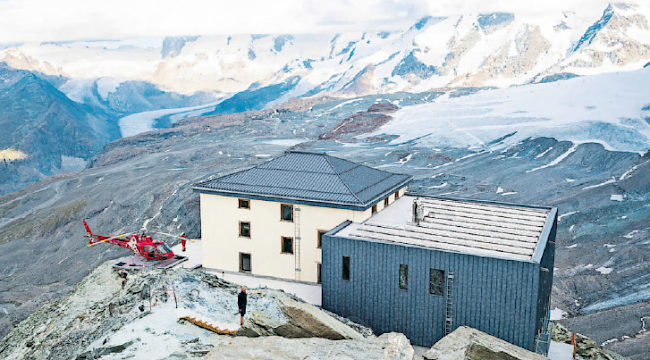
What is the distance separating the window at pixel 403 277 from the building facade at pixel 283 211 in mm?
4035

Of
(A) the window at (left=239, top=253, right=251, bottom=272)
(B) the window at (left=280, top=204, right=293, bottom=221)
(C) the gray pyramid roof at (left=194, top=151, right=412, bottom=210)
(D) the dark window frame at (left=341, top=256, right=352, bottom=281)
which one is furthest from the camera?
(A) the window at (left=239, top=253, right=251, bottom=272)

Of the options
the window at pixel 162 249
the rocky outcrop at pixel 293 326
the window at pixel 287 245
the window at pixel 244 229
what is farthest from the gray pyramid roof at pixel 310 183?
the rocky outcrop at pixel 293 326

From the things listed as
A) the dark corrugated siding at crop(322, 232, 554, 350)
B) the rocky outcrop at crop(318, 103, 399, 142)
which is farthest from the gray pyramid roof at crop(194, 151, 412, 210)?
the rocky outcrop at crop(318, 103, 399, 142)

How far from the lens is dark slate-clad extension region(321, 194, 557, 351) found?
64.6 feet

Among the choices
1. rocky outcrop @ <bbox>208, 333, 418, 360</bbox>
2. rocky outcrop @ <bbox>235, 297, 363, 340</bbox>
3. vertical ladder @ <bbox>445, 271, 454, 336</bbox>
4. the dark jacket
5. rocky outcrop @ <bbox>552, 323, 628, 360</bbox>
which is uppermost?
rocky outcrop @ <bbox>208, 333, 418, 360</bbox>

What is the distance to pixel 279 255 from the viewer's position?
26594 millimetres

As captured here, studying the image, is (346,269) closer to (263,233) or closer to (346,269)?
(346,269)

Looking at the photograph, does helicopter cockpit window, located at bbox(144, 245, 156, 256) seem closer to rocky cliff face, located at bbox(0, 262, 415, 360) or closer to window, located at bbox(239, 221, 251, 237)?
rocky cliff face, located at bbox(0, 262, 415, 360)

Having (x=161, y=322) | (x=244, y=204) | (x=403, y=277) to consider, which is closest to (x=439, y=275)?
(x=403, y=277)

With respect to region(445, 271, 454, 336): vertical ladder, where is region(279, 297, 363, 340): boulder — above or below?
above

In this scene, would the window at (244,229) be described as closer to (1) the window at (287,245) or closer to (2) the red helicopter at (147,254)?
(1) the window at (287,245)

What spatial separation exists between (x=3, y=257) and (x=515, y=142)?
2350 inches

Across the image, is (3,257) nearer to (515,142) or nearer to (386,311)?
(386,311)

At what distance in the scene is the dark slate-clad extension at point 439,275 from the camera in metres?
19.7
